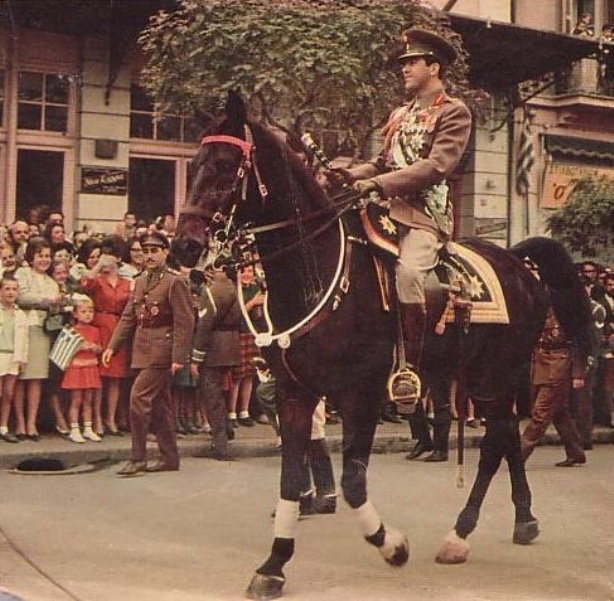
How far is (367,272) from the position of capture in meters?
6.52

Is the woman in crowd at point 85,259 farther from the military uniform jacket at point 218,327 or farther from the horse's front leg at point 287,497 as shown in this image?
the horse's front leg at point 287,497

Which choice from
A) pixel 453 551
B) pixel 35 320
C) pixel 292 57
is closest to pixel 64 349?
pixel 35 320

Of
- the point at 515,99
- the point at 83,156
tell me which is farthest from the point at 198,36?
the point at 515,99

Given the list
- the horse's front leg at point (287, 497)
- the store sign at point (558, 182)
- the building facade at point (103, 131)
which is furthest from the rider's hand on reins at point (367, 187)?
the store sign at point (558, 182)

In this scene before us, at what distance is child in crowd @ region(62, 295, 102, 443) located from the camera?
40.0 feet

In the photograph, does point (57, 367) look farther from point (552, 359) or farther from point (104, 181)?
point (104, 181)

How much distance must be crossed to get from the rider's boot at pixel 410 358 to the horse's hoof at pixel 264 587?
1220 mm

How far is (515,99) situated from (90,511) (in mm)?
15568

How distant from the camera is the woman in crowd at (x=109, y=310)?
1254cm

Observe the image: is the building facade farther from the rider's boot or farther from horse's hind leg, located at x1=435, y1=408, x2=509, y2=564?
the rider's boot

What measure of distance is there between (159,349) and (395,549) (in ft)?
15.6

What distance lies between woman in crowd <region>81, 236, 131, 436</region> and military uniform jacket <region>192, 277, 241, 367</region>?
0.92 meters

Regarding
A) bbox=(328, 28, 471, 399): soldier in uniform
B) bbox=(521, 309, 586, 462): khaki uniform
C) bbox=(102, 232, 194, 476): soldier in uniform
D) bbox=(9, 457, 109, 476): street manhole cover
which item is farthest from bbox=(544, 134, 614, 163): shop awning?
bbox=(328, 28, 471, 399): soldier in uniform

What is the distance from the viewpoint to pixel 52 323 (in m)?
12.2
